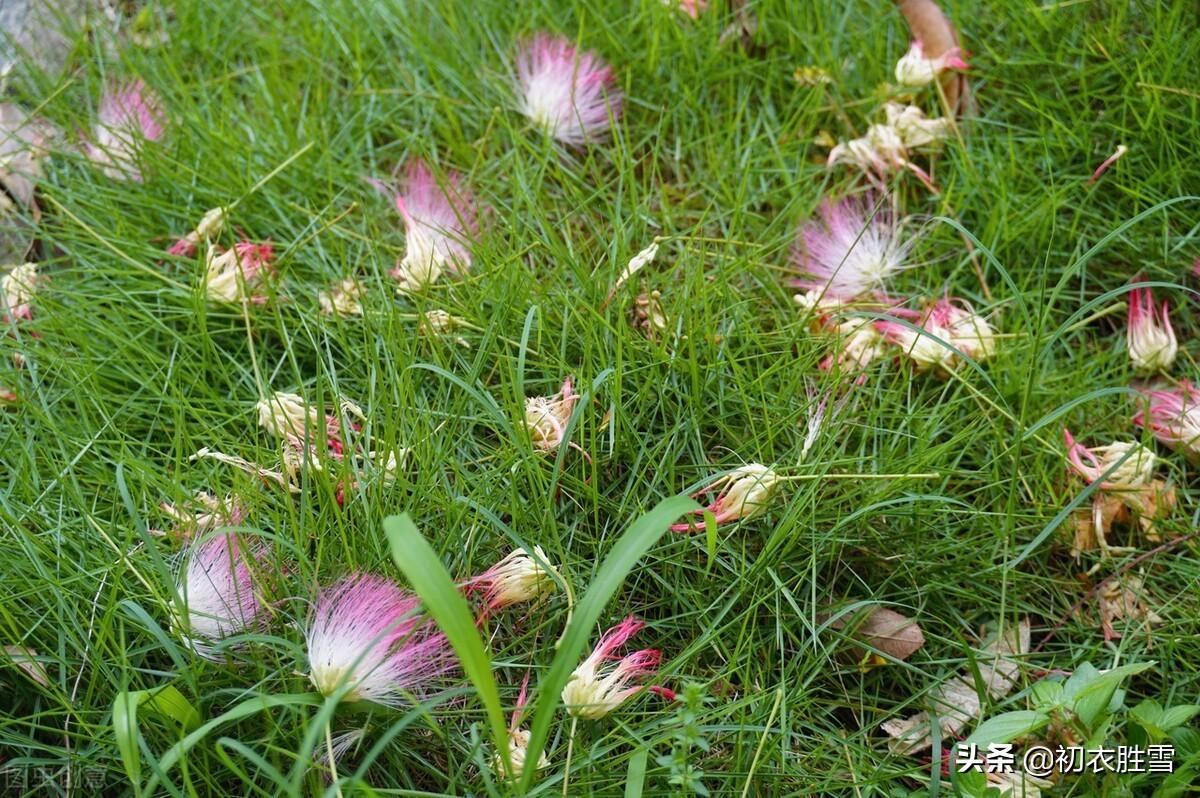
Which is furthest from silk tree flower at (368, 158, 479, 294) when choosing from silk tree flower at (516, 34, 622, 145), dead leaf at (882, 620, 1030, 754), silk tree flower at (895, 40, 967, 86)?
dead leaf at (882, 620, 1030, 754)

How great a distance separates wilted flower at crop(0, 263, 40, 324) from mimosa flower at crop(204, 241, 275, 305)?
27 centimetres

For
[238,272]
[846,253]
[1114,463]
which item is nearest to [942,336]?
[846,253]

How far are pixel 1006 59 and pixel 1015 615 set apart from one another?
1.08m

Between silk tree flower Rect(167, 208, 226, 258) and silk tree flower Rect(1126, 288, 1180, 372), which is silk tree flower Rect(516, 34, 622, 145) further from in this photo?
silk tree flower Rect(1126, 288, 1180, 372)

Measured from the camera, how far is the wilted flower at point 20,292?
1.72m

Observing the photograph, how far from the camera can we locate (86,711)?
127cm

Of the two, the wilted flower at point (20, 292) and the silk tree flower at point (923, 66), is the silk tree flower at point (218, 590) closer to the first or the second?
the wilted flower at point (20, 292)

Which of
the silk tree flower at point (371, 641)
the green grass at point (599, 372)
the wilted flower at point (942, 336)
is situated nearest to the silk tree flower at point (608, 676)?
the green grass at point (599, 372)

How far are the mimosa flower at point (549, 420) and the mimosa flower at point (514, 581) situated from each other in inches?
6.4

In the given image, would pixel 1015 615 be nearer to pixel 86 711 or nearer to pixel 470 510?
pixel 470 510

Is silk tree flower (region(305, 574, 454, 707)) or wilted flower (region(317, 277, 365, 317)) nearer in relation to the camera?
silk tree flower (region(305, 574, 454, 707))

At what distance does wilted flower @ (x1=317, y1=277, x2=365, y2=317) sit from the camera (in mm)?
1672

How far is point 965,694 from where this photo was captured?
1449 mm

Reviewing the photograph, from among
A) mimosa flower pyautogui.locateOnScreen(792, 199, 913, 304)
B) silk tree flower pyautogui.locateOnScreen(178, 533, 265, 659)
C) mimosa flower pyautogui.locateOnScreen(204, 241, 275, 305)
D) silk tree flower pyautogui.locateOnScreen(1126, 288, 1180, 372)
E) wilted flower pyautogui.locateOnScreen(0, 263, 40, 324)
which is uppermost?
wilted flower pyautogui.locateOnScreen(0, 263, 40, 324)
